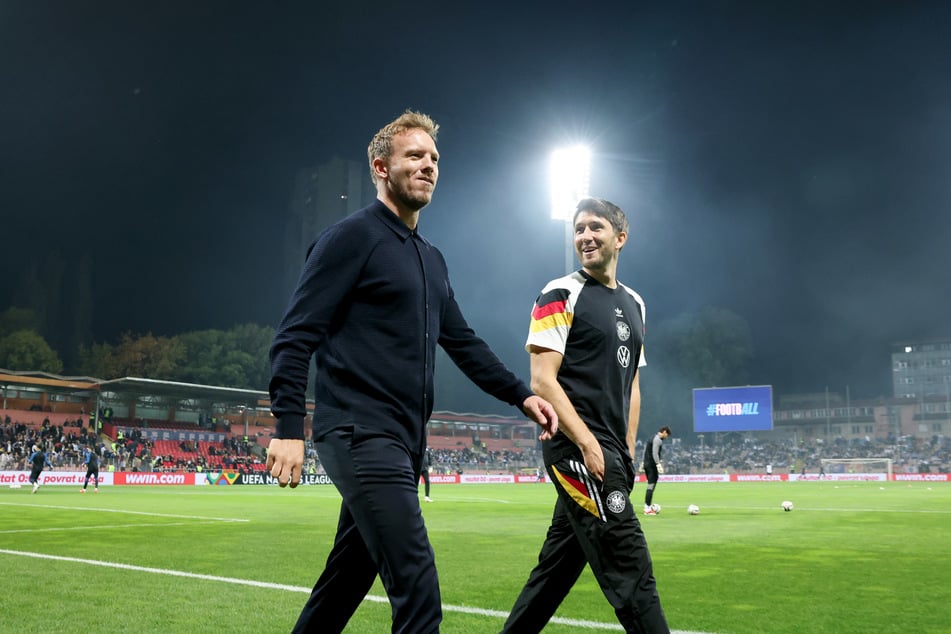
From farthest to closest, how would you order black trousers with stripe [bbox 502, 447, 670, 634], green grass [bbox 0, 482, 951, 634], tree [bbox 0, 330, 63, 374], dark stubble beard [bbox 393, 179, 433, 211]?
tree [bbox 0, 330, 63, 374] → green grass [bbox 0, 482, 951, 634] → black trousers with stripe [bbox 502, 447, 670, 634] → dark stubble beard [bbox 393, 179, 433, 211]

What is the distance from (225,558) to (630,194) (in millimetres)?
90056

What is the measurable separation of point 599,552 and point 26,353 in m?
82.2

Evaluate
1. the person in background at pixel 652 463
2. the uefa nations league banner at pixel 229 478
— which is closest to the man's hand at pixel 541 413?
the person in background at pixel 652 463

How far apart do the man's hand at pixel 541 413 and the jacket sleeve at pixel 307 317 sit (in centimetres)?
102

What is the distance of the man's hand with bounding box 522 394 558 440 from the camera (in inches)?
153

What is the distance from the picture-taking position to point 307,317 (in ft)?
11.0

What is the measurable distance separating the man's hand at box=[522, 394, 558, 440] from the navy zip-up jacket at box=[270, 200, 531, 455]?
1.70ft

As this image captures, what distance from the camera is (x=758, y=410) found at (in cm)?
6538

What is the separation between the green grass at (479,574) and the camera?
20.9ft

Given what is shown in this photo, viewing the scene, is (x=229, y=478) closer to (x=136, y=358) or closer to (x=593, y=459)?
(x=593, y=459)

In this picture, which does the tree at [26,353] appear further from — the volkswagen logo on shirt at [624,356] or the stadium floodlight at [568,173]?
the volkswagen logo on shirt at [624,356]

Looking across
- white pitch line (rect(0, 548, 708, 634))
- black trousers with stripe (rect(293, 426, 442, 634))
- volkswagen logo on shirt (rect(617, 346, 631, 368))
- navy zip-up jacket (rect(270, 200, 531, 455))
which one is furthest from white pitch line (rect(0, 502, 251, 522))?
navy zip-up jacket (rect(270, 200, 531, 455))

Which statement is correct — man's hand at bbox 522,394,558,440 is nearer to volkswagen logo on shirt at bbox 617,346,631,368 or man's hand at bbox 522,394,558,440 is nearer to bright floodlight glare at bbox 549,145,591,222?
volkswagen logo on shirt at bbox 617,346,631,368

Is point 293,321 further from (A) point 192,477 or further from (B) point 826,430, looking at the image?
(B) point 826,430
